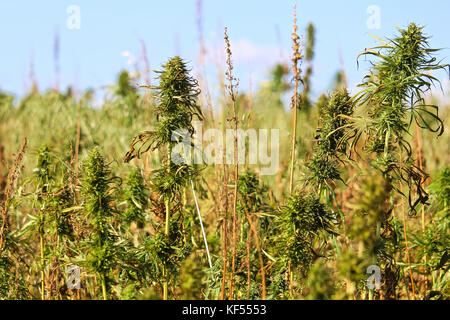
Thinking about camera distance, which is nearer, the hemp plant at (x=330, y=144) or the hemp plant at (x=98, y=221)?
the hemp plant at (x=98, y=221)

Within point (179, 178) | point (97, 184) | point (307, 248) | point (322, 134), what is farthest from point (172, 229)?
point (322, 134)

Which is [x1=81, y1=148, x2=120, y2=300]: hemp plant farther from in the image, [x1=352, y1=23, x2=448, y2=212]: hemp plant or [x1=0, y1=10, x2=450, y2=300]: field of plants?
[x1=352, y1=23, x2=448, y2=212]: hemp plant

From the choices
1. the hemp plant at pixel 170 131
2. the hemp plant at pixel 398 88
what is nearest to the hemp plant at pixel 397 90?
the hemp plant at pixel 398 88

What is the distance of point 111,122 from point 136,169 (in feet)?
11.5

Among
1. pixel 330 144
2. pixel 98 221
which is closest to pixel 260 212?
pixel 330 144

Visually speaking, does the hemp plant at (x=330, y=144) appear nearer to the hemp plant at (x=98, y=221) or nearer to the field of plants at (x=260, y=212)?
the field of plants at (x=260, y=212)

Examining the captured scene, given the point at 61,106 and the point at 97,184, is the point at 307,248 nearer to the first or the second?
the point at 97,184

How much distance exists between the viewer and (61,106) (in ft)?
19.6

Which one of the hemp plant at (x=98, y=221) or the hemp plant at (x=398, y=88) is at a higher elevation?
the hemp plant at (x=398, y=88)

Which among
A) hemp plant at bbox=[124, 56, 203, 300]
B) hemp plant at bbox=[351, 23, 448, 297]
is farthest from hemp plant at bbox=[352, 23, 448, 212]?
hemp plant at bbox=[124, 56, 203, 300]

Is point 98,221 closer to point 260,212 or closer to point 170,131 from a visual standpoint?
point 170,131

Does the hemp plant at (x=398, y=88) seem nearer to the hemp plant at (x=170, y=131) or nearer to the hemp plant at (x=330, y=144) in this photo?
the hemp plant at (x=330, y=144)

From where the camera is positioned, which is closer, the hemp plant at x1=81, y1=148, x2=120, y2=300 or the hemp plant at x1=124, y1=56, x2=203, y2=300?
the hemp plant at x1=81, y1=148, x2=120, y2=300

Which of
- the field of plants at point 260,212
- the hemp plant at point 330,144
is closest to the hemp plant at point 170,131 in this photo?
the field of plants at point 260,212
